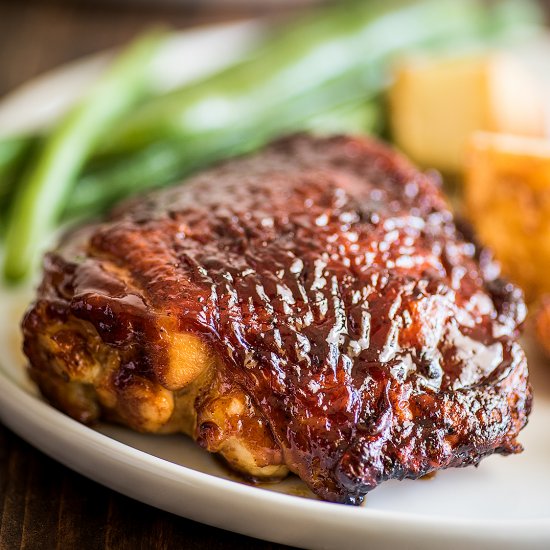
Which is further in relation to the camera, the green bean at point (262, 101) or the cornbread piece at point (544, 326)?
the green bean at point (262, 101)

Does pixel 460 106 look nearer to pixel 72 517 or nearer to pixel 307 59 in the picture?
pixel 307 59

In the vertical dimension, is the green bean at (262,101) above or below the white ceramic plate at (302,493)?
above

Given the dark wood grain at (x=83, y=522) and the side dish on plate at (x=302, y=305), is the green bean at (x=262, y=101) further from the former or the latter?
the dark wood grain at (x=83, y=522)

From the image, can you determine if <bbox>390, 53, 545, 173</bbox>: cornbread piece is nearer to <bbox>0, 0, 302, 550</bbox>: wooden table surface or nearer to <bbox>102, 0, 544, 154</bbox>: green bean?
<bbox>102, 0, 544, 154</bbox>: green bean

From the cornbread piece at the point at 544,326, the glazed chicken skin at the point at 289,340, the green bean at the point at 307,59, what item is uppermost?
the green bean at the point at 307,59

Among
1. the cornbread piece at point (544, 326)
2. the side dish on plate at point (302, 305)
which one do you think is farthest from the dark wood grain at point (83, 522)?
the cornbread piece at point (544, 326)

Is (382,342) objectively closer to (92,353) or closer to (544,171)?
(92,353)
